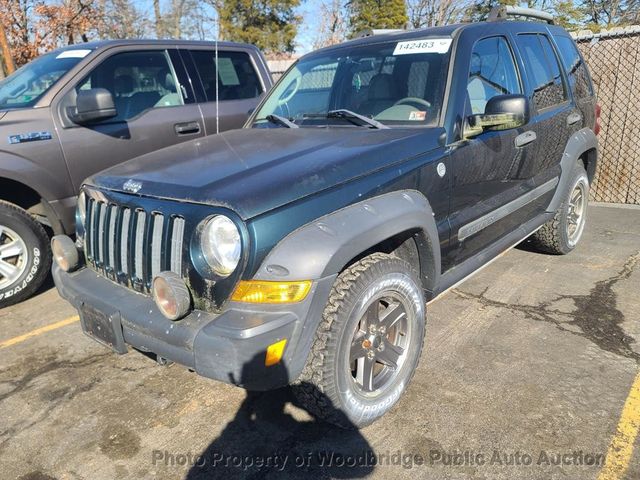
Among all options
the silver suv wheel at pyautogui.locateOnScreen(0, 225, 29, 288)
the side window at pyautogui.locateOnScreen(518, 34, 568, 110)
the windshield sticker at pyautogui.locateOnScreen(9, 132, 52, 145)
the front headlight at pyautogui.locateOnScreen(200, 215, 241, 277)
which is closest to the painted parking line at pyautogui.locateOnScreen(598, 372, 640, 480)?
the front headlight at pyautogui.locateOnScreen(200, 215, 241, 277)

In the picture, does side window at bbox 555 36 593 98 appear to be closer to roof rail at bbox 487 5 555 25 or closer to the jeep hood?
roof rail at bbox 487 5 555 25

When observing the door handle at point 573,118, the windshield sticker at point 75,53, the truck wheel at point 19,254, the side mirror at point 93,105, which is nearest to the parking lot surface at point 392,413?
the truck wheel at point 19,254

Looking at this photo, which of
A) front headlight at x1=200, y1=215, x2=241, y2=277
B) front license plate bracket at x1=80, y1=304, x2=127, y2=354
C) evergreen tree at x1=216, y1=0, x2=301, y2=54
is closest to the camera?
front headlight at x1=200, y1=215, x2=241, y2=277

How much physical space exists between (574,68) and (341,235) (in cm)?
354

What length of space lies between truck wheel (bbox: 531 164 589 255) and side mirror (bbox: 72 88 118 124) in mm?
3848

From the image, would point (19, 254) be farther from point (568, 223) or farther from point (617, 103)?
point (617, 103)

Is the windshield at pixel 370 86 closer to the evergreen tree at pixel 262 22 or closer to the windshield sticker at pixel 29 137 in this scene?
the windshield sticker at pixel 29 137

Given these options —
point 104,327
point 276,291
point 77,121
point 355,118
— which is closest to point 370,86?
point 355,118

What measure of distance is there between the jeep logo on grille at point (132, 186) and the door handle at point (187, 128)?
2334mm

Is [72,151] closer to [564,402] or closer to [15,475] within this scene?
[15,475]

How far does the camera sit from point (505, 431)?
2.46 meters

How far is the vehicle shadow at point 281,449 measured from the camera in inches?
90.4

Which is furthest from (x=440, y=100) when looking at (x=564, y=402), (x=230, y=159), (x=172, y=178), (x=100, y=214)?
(x=100, y=214)

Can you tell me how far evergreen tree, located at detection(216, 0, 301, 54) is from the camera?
90.2 feet
